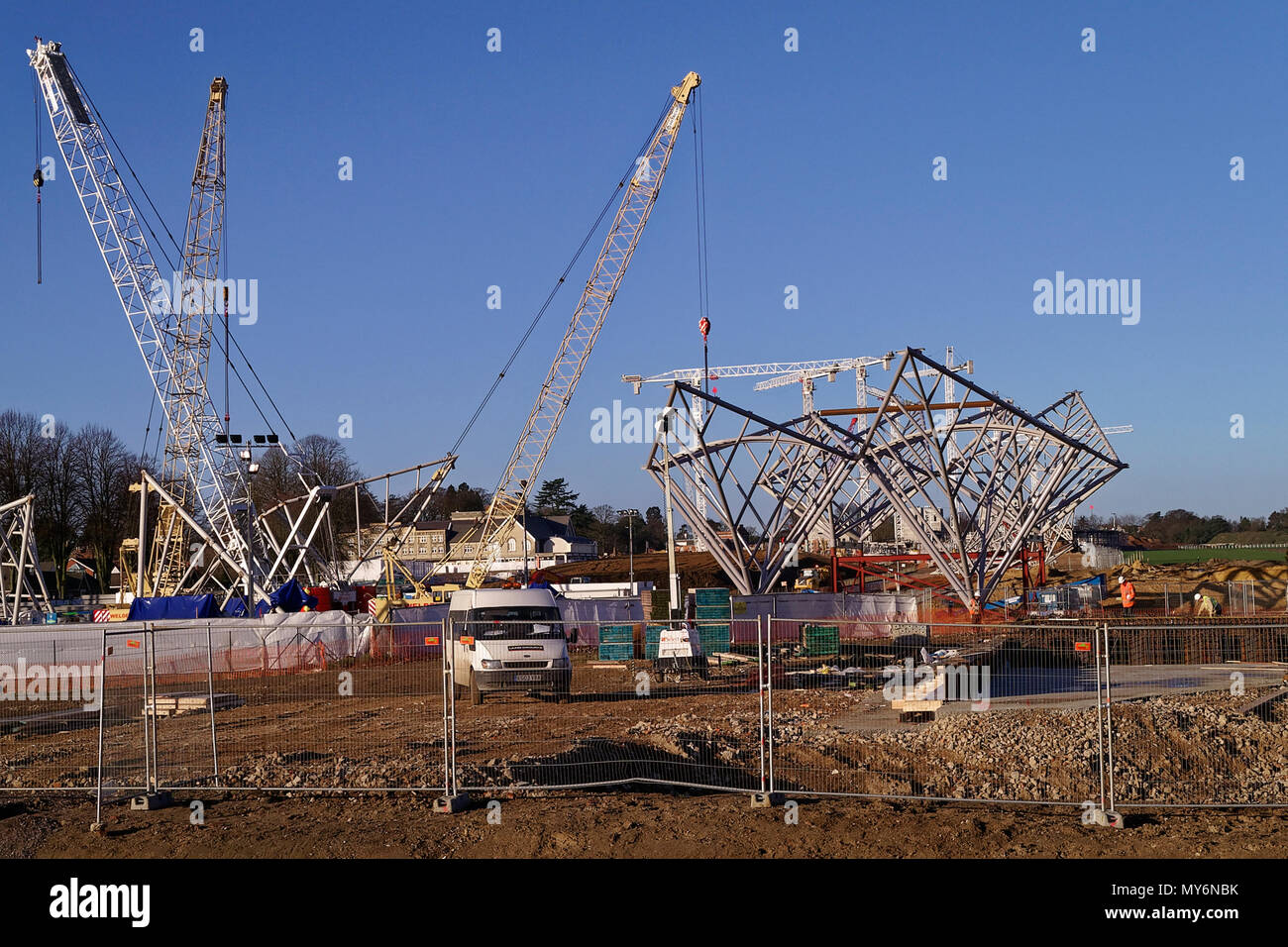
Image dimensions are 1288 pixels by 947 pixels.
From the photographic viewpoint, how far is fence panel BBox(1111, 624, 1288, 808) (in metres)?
11.0

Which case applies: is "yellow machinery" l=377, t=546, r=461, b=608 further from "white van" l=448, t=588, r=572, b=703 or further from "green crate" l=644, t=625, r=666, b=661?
"white van" l=448, t=588, r=572, b=703

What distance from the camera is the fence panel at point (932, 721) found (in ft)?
38.1

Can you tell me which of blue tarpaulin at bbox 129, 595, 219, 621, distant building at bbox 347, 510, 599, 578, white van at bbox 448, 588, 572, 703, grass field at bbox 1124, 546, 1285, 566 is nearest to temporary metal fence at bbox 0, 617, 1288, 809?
white van at bbox 448, 588, 572, 703

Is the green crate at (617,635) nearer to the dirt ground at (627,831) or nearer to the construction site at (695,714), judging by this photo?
the construction site at (695,714)

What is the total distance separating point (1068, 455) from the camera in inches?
1690

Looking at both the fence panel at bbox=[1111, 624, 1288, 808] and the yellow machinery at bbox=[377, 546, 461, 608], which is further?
the yellow machinery at bbox=[377, 546, 461, 608]

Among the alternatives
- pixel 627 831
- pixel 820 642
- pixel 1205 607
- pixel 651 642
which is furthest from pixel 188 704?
pixel 1205 607

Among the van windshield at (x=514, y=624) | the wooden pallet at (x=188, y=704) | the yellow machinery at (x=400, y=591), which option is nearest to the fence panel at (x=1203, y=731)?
the van windshield at (x=514, y=624)

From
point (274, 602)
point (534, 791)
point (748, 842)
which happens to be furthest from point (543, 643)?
point (274, 602)

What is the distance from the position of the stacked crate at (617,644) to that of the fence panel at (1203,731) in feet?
33.6

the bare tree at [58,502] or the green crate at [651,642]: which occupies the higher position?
the bare tree at [58,502]

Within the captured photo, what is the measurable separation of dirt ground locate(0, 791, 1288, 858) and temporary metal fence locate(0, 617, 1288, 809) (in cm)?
37
